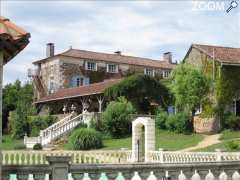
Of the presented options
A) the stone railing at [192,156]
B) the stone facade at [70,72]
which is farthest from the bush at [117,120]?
the stone facade at [70,72]

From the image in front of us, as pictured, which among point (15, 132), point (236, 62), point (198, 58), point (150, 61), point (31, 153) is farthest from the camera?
point (150, 61)

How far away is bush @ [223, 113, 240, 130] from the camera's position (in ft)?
124

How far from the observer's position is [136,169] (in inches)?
322

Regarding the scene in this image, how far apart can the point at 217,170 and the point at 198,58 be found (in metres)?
36.6

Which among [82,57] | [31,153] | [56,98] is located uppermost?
[82,57]

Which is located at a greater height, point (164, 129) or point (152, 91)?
point (152, 91)

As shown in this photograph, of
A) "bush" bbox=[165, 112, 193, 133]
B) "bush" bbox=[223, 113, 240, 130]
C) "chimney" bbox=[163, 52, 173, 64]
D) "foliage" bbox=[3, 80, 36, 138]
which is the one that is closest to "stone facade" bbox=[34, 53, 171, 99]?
"foliage" bbox=[3, 80, 36, 138]

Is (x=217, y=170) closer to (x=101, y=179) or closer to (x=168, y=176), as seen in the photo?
(x=168, y=176)

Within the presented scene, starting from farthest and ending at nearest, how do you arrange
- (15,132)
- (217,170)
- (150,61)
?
(150,61)
(15,132)
(217,170)

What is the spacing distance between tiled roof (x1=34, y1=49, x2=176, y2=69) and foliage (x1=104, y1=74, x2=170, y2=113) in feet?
52.3

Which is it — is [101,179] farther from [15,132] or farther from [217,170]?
[15,132]

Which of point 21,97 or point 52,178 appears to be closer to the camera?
point 52,178

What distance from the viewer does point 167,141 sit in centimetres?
3459

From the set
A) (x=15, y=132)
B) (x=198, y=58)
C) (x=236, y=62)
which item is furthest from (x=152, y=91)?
(x=15, y=132)
